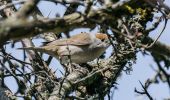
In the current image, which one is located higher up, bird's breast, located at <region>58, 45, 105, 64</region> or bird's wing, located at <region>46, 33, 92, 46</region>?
bird's wing, located at <region>46, 33, 92, 46</region>

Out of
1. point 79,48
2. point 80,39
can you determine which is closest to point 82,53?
point 79,48

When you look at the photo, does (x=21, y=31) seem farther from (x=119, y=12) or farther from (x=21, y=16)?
(x=119, y=12)

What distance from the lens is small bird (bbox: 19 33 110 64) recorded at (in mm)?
6766

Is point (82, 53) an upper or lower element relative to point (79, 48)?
lower

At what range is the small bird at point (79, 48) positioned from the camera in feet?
22.2

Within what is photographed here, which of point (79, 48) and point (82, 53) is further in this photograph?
point (79, 48)

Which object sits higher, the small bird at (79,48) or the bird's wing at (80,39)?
the bird's wing at (80,39)

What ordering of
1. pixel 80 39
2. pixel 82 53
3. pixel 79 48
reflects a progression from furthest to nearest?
1. pixel 80 39
2. pixel 79 48
3. pixel 82 53

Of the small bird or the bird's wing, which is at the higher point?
the bird's wing

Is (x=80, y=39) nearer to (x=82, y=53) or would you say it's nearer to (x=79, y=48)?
(x=79, y=48)

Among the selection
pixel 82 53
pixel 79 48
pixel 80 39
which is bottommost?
pixel 82 53

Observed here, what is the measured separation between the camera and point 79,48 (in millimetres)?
7363

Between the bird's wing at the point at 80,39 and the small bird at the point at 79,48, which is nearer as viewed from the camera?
the small bird at the point at 79,48

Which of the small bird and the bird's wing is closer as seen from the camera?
the small bird
